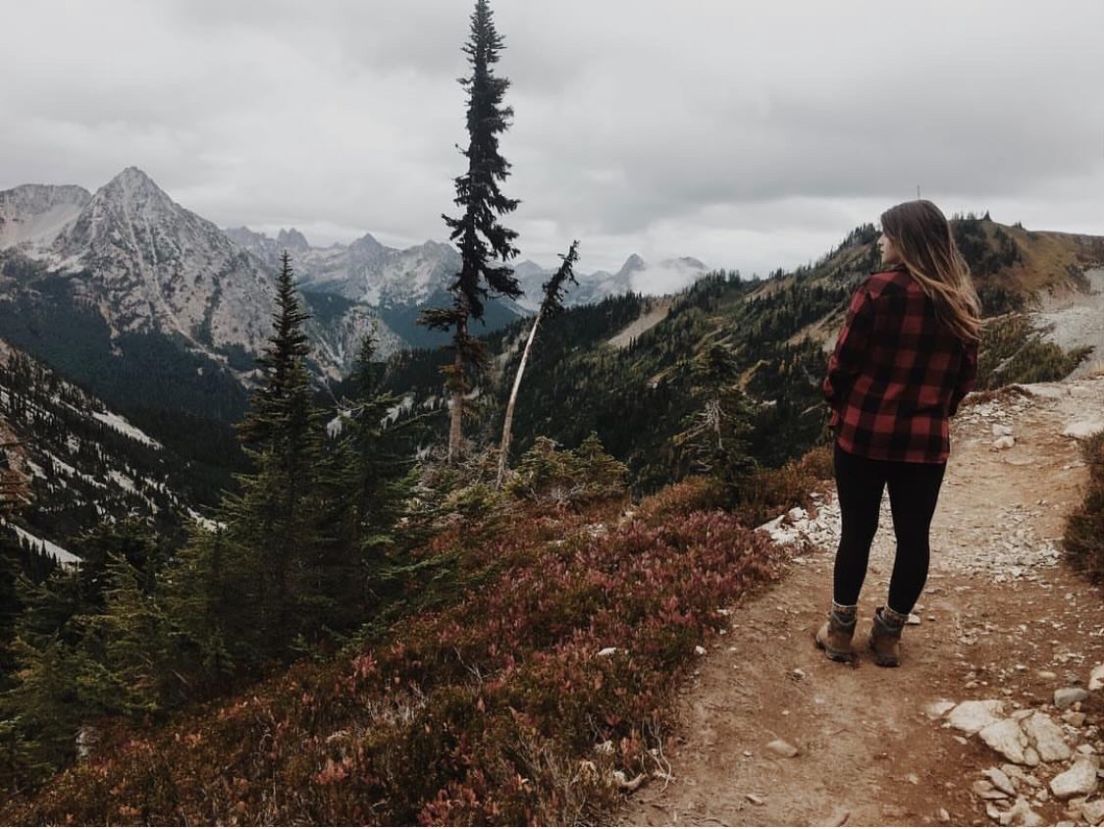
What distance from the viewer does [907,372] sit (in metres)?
4.11

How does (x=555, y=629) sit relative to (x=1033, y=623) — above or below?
below

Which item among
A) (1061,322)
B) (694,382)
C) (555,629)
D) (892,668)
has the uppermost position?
(1061,322)

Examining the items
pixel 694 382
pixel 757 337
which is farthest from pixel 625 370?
pixel 694 382

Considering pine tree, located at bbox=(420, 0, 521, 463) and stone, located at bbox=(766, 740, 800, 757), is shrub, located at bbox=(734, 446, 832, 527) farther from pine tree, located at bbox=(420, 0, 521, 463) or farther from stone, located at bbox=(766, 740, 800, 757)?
pine tree, located at bbox=(420, 0, 521, 463)

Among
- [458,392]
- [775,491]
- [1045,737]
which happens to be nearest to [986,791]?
[1045,737]

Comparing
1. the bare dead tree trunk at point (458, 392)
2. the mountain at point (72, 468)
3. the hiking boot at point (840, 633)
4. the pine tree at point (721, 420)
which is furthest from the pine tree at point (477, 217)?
the mountain at point (72, 468)

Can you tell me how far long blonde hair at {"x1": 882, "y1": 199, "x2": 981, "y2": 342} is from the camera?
3.94 metres

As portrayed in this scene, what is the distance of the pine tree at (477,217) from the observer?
19125 mm

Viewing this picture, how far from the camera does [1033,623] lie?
5379 millimetres

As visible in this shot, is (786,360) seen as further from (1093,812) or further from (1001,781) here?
(1093,812)

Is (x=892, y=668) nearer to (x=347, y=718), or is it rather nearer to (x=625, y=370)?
(x=347, y=718)

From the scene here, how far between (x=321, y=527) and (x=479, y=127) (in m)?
15.7

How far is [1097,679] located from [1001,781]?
1.44m

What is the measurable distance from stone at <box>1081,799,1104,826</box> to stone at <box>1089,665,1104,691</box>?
1.21 metres
